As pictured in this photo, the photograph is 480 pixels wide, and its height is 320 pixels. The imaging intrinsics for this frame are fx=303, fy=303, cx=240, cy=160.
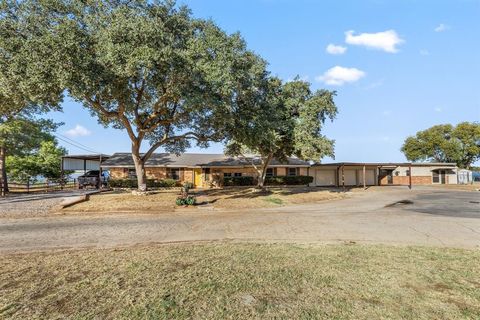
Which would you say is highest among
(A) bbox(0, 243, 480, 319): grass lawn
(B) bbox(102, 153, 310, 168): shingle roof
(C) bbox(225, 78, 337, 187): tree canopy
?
(C) bbox(225, 78, 337, 187): tree canopy

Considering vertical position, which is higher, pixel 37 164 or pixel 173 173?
pixel 37 164

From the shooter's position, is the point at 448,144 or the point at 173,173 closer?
the point at 173,173

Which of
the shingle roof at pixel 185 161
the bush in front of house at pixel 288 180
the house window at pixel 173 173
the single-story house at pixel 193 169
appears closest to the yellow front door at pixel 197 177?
the single-story house at pixel 193 169

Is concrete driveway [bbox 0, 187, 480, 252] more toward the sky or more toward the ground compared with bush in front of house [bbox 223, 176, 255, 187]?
more toward the ground

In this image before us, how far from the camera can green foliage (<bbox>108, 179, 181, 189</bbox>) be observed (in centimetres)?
3325

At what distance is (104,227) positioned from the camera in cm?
1124

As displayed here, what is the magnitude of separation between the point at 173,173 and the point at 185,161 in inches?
81.8

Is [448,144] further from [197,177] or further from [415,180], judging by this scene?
[197,177]

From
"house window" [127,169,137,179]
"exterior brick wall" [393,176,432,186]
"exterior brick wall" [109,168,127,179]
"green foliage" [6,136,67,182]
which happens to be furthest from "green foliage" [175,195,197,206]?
"exterior brick wall" [393,176,432,186]

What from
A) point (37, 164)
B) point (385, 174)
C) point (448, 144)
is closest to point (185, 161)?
point (37, 164)

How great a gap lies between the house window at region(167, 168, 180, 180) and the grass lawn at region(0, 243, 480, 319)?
97.2 feet

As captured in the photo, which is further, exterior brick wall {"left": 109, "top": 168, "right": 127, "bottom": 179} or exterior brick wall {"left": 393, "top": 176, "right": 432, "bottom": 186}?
exterior brick wall {"left": 393, "top": 176, "right": 432, "bottom": 186}

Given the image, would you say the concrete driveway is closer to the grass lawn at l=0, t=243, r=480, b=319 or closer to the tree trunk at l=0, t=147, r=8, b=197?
the grass lawn at l=0, t=243, r=480, b=319

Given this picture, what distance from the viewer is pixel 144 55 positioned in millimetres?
14055
